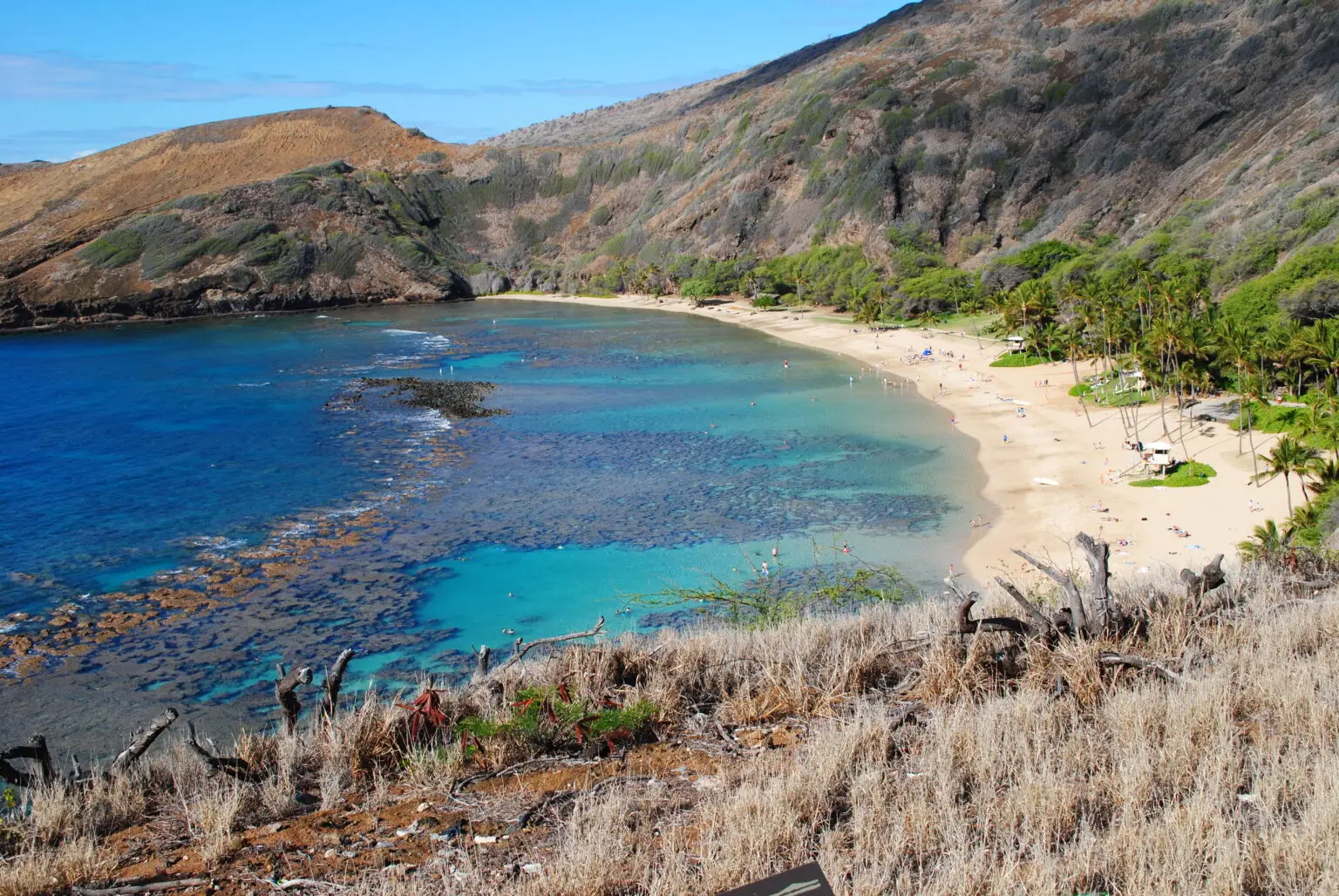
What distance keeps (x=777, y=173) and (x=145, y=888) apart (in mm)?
106064

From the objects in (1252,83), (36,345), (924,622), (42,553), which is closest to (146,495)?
(42,553)

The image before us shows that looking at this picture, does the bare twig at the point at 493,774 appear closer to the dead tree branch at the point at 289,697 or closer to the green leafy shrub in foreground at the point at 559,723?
the green leafy shrub in foreground at the point at 559,723

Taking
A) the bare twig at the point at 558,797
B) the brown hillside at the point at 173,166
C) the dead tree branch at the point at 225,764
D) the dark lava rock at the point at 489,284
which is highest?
the brown hillside at the point at 173,166

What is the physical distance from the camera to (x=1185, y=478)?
28766 millimetres

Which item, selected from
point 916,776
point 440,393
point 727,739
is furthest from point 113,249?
point 916,776

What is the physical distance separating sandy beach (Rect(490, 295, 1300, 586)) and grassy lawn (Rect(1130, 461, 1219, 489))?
10.5 inches

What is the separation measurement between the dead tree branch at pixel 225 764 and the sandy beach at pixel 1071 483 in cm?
1107

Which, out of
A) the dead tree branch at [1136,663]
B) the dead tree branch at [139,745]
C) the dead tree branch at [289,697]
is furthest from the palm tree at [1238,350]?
the dead tree branch at [139,745]

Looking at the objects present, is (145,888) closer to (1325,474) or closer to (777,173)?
(1325,474)

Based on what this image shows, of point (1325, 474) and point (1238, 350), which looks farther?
point (1238, 350)

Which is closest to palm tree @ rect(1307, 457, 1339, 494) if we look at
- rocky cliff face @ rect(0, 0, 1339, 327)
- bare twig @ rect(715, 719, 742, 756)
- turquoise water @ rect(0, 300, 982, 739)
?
turquoise water @ rect(0, 300, 982, 739)

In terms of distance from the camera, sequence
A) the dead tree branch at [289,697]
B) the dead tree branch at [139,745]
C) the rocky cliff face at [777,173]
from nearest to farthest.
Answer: the dead tree branch at [139,745] → the dead tree branch at [289,697] → the rocky cliff face at [777,173]

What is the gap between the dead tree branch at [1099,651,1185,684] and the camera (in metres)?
8.20

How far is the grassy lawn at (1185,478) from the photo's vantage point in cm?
2847
